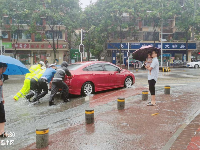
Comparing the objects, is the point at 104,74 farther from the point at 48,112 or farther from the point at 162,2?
the point at 162,2

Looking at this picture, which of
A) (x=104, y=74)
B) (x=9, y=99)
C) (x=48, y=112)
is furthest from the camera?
(x=104, y=74)

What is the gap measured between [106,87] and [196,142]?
21.8 feet

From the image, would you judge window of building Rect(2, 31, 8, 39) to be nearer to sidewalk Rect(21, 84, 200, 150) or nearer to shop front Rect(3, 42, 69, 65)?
shop front Rect(3, 42, 69, 65)

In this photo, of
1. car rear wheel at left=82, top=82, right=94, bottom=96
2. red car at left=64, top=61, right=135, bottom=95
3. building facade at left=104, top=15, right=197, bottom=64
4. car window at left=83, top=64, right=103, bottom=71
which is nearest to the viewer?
red car at left=64, top=61, right=135, bottom=95

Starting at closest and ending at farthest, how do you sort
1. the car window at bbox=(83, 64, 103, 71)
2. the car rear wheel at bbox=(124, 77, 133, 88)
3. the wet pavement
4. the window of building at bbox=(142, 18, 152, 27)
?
the wet pavement
the car window at bbox=(83, 64, 103, 71)
the car rear wheel at bbox=(124, 77, 133, 88)
the window of building at bbox=(142, 18, 152, 27)

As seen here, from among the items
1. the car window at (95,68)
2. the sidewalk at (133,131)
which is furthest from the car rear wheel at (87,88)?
the sidewalk at (133,131)

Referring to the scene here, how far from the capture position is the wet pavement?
456cm

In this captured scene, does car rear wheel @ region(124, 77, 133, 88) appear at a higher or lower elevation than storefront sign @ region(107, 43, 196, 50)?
lower

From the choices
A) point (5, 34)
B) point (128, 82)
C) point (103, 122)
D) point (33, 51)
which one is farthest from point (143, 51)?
point (5, 34)

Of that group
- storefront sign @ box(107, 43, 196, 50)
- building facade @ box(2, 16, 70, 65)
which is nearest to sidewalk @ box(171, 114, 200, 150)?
building facade @ box(2, 16, 70, 65)

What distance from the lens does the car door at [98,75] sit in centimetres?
1012

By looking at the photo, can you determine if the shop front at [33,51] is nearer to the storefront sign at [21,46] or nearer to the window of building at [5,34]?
the storefront sign at [21,46]

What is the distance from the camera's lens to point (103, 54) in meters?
45.7

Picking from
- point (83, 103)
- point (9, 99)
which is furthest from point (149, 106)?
point (9, 99)
